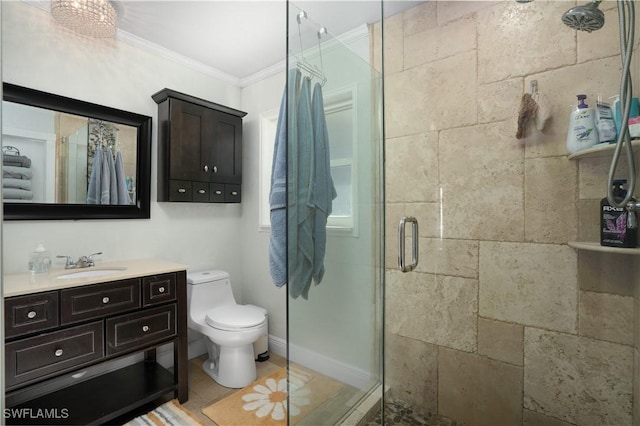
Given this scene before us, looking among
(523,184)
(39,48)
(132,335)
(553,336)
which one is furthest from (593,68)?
(39,48)

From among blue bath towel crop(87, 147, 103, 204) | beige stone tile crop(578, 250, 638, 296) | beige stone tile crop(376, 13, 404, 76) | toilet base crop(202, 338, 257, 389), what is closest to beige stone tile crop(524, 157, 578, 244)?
beige stone tile crop(578, 250, 638, 296)

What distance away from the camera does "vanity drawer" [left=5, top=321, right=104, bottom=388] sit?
4.54 ft

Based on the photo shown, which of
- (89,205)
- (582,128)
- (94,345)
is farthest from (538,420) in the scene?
(89,205)

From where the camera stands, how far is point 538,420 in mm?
1446

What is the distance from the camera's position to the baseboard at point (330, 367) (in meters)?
1.28

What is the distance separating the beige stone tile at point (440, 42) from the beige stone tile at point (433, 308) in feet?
3.98

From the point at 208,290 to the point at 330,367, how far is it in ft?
4.30

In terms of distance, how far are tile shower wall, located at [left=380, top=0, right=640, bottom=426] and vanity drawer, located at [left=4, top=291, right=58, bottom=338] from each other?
1.74 metres

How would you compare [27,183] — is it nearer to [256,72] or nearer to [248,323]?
[248,323]

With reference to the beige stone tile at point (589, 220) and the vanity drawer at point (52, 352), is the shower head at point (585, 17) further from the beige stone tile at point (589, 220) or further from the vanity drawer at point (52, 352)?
the vanity drawer at point (52, 352)

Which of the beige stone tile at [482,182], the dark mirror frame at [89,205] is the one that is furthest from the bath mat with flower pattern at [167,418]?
the beige stone tile at [482,182]

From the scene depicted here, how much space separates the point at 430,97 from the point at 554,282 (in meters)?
1.10

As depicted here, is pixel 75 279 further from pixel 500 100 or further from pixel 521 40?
pixel 521 40

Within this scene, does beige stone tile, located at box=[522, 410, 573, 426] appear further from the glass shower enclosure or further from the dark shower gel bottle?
the dark shower gel bottle
